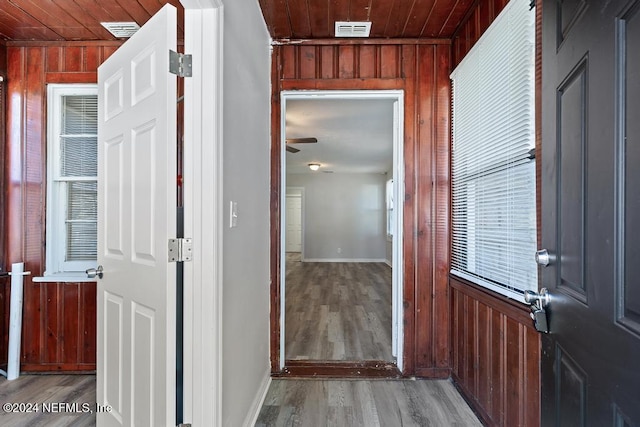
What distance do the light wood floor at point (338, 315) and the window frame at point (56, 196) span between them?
195 centimetres

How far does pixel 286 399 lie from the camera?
2135 mm

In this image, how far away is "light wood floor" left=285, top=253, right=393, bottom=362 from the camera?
9.35 feet

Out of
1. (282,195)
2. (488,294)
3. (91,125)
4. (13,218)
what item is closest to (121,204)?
(282,195)

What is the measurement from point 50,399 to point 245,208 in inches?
75.1

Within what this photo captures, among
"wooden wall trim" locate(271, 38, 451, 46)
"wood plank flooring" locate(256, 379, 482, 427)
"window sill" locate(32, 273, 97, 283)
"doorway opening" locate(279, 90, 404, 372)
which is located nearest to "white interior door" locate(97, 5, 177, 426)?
"wood plank flooring" locate(256, 379, 482, 427)

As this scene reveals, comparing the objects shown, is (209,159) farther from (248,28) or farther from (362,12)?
(362,12)

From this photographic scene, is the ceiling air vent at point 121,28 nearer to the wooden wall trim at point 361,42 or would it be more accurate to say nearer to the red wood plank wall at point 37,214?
the red wood plank wall at point 37,214

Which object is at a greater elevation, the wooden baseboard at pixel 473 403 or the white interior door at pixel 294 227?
the white interior door at pixel 294 227

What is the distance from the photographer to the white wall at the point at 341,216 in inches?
344

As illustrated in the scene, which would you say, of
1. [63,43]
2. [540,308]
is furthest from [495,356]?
[63,43]

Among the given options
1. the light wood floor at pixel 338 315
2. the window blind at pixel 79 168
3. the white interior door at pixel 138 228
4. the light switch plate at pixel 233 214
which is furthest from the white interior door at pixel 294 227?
the light switch plate at pixel 233 214

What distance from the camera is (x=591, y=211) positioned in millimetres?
742

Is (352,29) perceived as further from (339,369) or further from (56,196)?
(56,196)

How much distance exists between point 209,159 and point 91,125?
1965 mm
